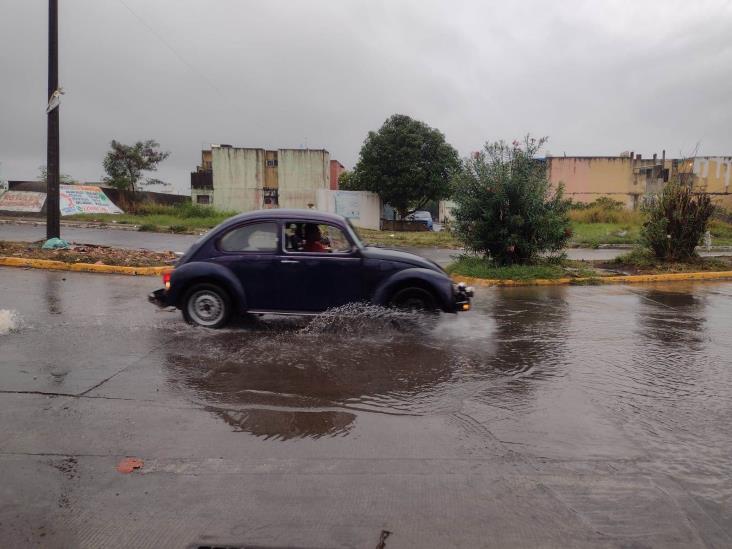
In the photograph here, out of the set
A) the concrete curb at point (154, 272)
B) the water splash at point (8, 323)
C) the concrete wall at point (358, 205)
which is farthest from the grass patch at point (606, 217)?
the water splash at point (8, 323)

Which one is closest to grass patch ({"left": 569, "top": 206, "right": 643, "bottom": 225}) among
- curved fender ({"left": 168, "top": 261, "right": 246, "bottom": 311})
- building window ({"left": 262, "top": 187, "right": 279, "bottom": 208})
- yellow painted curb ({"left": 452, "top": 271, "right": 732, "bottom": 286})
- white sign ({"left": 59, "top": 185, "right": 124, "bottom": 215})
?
building window ({"left": 262, "top": 187, "right": 279, "bottom": 208})

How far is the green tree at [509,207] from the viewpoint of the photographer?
1316cm

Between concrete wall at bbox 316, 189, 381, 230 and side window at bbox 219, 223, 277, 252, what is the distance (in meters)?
30.2

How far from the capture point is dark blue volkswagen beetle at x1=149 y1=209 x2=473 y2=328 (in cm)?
712

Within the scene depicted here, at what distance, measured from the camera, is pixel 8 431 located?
3994mm

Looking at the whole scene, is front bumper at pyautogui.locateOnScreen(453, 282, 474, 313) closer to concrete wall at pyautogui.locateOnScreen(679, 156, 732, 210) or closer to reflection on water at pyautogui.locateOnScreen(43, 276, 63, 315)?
reflection on water at pyautogui.locateOnScreen(43, 276, 63, 315)

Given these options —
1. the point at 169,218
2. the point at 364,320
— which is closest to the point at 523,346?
the point at 364,320

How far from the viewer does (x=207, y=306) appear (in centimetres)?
730

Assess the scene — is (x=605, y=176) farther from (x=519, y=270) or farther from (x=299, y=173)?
(x=519, y=270)

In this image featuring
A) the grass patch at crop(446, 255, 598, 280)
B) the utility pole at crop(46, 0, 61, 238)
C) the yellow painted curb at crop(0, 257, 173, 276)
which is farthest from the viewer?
the utility pole at crop(46, 0, 61, 238)

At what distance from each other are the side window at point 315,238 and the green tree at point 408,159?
2865 cm

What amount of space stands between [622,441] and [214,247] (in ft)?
17.2

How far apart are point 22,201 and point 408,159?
21911mm

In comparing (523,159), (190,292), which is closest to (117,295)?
(190,292)
